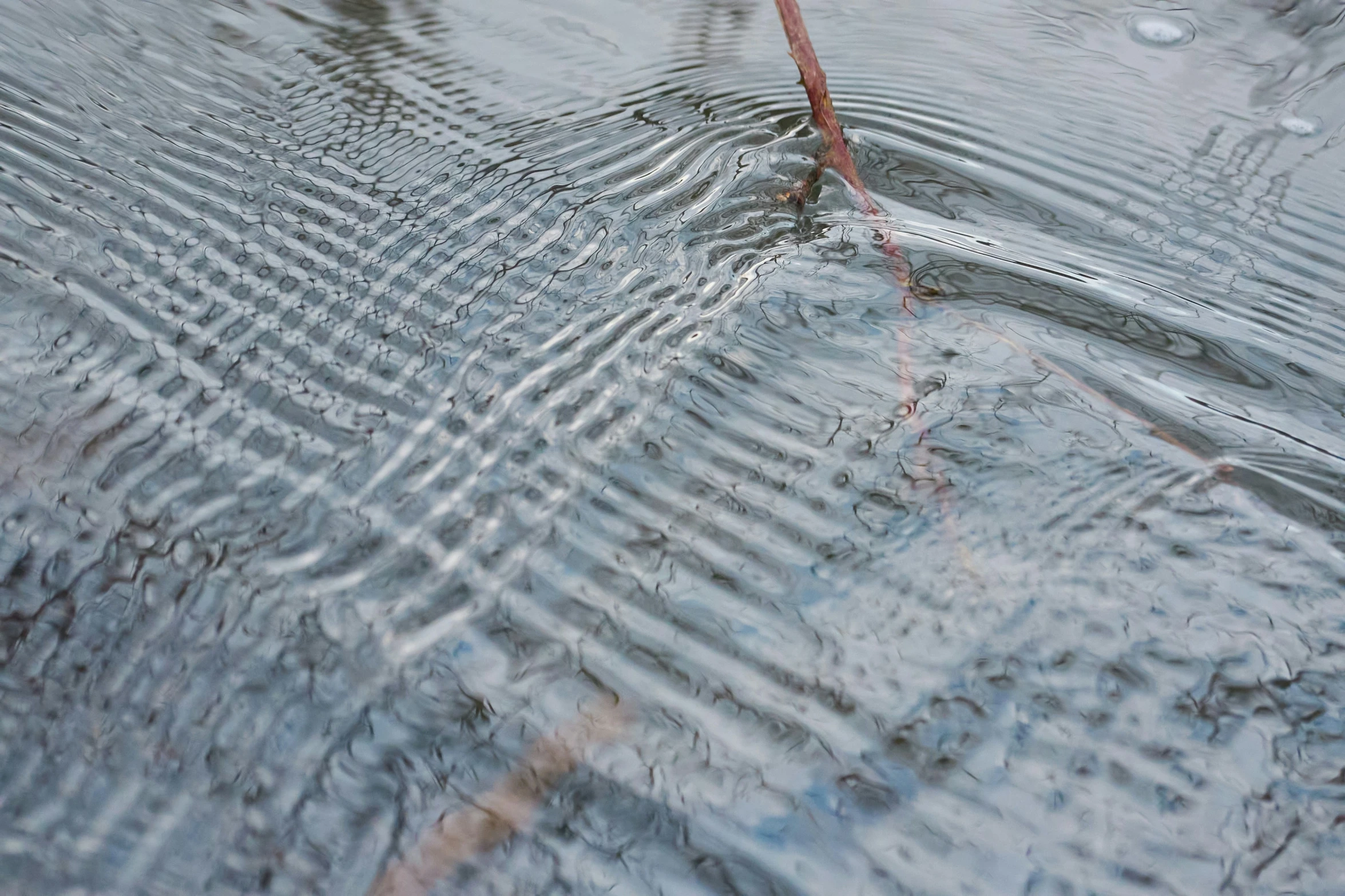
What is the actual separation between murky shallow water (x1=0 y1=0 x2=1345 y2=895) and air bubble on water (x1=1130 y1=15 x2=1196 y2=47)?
17mm

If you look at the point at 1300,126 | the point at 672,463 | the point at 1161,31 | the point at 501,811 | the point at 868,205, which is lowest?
the point at 501,811

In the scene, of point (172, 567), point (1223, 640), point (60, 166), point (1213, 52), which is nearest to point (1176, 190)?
point (1213, 52)

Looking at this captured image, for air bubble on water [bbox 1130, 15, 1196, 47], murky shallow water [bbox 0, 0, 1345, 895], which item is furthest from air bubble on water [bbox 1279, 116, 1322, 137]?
air bubble on water [bbox 1130, 15, 1196, 47]

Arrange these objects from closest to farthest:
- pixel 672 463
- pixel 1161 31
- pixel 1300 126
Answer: pixel 672 463, pixel 1300 126, pixel 1161 31

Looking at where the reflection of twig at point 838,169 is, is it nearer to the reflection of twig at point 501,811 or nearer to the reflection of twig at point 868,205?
the reflection of twig at point 868,205

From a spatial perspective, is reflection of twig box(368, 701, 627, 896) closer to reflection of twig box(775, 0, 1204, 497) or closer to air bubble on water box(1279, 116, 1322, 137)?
reflection of twig box(775, 0, 1204, 497)

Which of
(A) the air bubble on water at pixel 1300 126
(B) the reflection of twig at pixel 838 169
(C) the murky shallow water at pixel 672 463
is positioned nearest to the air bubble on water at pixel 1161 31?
(C) the murky shallow water at pixel 672 463

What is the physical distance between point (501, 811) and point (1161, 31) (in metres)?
1.70

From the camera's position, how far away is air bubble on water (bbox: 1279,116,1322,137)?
150cm

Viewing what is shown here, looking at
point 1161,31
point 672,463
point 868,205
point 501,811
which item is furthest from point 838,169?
point 501,811

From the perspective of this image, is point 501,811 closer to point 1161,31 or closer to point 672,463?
point 672,463

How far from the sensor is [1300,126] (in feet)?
4.93

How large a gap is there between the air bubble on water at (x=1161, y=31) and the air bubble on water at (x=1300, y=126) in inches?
9.6

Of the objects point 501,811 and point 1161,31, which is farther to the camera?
point 1161,31
